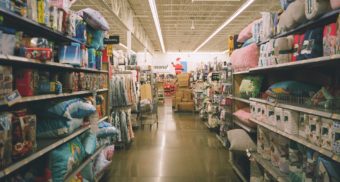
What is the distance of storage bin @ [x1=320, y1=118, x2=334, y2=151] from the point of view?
1.78 m

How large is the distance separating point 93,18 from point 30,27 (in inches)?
43.6

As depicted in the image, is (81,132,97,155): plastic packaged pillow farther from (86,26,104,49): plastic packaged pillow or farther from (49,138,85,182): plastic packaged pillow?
(86,26,104,49): plastic packaged pillow

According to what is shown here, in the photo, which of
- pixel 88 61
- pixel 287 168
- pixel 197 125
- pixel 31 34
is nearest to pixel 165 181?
pixel 287 168

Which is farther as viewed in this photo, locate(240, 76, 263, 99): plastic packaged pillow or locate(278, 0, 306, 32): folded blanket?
locate(240, 76, 263, 99): plastic packaged pillow

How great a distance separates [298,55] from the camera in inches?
89.6

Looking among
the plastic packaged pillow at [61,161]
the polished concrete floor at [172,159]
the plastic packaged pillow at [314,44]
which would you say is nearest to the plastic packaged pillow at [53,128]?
the plastic packaged pillow at [61,161]

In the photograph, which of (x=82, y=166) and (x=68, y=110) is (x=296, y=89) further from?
(x=82, y=166)

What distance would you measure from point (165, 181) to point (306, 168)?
2184 mm

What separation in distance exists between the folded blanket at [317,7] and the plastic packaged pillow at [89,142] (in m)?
2.76

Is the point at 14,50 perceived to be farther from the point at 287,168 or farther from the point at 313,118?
the point at 287,168

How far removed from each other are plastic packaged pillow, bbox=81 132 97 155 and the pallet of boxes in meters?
8.63

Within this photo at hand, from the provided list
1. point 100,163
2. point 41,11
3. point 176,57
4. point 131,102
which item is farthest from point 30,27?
point 176,57

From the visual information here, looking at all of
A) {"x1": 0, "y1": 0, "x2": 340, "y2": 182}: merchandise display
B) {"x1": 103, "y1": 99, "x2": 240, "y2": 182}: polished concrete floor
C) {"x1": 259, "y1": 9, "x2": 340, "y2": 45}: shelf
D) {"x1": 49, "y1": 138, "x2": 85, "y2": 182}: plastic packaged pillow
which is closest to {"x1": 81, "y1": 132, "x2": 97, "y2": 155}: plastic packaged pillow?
{"x1": 0, "y1": 0, "x2": 340, "y2": 182}: merchandise display

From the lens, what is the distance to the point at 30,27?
236cm
